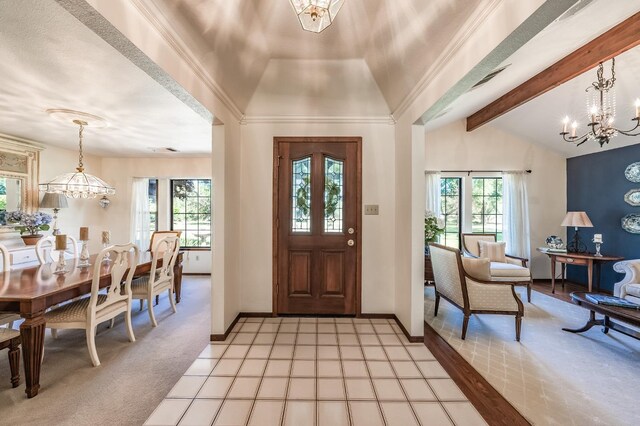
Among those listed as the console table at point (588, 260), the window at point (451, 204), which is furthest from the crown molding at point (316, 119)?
the console table at point (588, 260)

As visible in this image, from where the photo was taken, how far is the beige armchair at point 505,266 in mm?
3869

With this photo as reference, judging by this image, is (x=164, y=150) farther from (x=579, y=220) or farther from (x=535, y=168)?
(x=579, y=220)

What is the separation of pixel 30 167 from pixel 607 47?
25.5 ft

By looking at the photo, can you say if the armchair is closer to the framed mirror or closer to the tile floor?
the tile floor

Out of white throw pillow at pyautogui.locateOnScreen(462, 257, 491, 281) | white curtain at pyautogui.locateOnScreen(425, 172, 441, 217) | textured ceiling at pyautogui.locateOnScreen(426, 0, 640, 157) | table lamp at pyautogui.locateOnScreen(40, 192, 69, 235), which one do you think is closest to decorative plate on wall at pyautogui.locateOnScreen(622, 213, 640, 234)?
textured ceiling at pyautogui.locateOnScreen(426, 0, 640, 157)

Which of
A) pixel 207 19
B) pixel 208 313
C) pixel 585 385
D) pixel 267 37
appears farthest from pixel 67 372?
pixel 585 385

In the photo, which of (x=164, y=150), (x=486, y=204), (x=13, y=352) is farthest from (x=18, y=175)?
(x=486, y=204)

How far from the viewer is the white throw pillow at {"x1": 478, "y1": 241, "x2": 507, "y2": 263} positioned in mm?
4590

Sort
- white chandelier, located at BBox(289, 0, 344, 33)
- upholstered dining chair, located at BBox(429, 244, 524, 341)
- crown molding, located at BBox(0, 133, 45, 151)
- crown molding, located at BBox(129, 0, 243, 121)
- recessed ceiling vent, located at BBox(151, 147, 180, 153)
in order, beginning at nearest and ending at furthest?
white chandelier, located at BBox(289, 0, 344, 33), crown molding, located at BBox(129, 0, 243, 121), upholstered dining chair, located at BBox(429, 244, 524, 341), crown molding, located at BBox(0, 133, 45, 151), recessed ceiling vent, located at BBox(151, 147, 180, 153)

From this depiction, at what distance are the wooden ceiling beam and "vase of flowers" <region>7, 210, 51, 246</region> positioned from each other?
24.7 feet

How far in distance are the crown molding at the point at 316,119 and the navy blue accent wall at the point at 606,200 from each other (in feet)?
13.8

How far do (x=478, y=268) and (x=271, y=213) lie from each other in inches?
95.3

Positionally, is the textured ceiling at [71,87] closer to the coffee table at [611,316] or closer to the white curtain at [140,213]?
the white curtain at [140,213]

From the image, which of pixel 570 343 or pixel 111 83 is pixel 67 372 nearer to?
pixel 111 83
